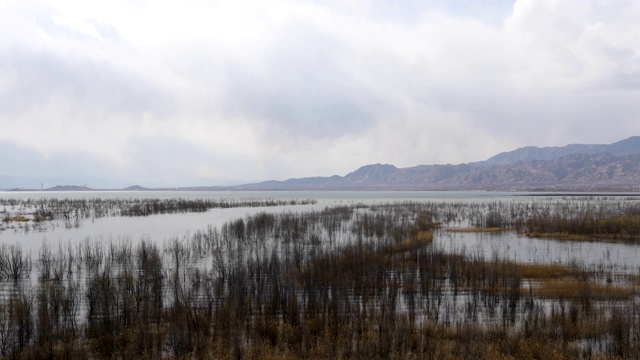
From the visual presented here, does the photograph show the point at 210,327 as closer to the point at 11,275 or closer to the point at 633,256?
the point at 11,275

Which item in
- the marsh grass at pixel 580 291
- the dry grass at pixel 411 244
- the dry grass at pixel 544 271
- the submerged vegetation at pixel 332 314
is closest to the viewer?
the submerged vegetation at pixel 332 314

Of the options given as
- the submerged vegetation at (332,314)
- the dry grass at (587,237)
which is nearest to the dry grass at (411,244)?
the submerged vegetation at (332,314)

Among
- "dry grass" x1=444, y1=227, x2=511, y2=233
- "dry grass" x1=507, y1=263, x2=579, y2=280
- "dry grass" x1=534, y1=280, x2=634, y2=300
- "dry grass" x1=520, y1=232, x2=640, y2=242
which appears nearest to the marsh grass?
"dry grass" x1=534, y1=280, x2=634, y2=300

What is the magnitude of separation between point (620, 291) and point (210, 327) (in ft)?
54.9

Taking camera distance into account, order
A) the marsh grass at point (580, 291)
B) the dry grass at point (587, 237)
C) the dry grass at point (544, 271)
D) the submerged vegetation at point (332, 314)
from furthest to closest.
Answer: the dry grass at point (587, 237)
the dry grass at point (544, 271)
the marsh grass at point (580, 291)
the submerged vegetation at point (332, 314)

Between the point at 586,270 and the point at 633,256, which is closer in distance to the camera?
the point at 586,270

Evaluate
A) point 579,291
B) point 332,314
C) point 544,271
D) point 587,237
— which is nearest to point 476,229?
point 587,237

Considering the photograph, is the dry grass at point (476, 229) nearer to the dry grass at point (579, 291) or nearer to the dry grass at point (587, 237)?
the dry grass at point (587, 237)

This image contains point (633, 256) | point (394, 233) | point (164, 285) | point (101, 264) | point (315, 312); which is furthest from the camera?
point (394, 233)

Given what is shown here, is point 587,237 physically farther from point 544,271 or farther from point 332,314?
point 332,314

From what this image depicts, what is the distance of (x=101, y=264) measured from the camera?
24828 mm

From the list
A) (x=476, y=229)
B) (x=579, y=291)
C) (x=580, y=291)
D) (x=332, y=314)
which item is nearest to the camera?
(x=332, y=314)

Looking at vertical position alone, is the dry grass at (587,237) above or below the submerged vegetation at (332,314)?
below

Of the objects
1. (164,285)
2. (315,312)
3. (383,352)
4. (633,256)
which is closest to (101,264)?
(164,285)
